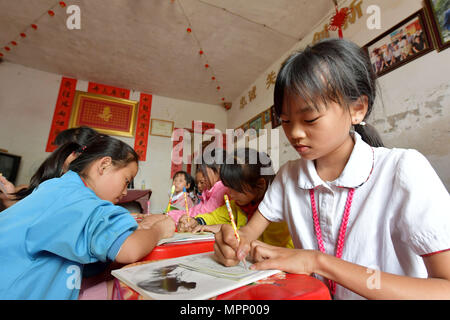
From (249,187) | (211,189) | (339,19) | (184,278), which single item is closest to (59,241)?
(184,278)

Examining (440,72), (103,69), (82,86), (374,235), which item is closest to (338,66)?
(374,235)

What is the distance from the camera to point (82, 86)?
3.85m

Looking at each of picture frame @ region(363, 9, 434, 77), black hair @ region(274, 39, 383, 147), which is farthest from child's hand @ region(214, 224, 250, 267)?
picture frame @ region(363, 9, 434, 77)

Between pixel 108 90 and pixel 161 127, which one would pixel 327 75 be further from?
pixel 108 90

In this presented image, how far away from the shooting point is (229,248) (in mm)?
523

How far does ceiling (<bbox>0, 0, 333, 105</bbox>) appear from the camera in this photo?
7.82 feet

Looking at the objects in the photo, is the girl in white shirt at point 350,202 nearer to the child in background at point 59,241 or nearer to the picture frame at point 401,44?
the child in background at point 59,241

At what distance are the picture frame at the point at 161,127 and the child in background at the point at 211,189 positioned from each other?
2.25 m

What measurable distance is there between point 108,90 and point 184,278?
14.4 ft

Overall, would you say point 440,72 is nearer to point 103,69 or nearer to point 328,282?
point 328,282

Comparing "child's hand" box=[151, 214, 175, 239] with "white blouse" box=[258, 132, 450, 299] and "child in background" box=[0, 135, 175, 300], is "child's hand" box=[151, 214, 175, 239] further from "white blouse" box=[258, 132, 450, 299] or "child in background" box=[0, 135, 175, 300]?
"white blouse" box=[258, 132, 450, 299]

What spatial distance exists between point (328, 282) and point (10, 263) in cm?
75

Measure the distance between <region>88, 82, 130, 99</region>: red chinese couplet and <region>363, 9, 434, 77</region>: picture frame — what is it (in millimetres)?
3820

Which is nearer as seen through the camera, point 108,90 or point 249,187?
point 249,187
